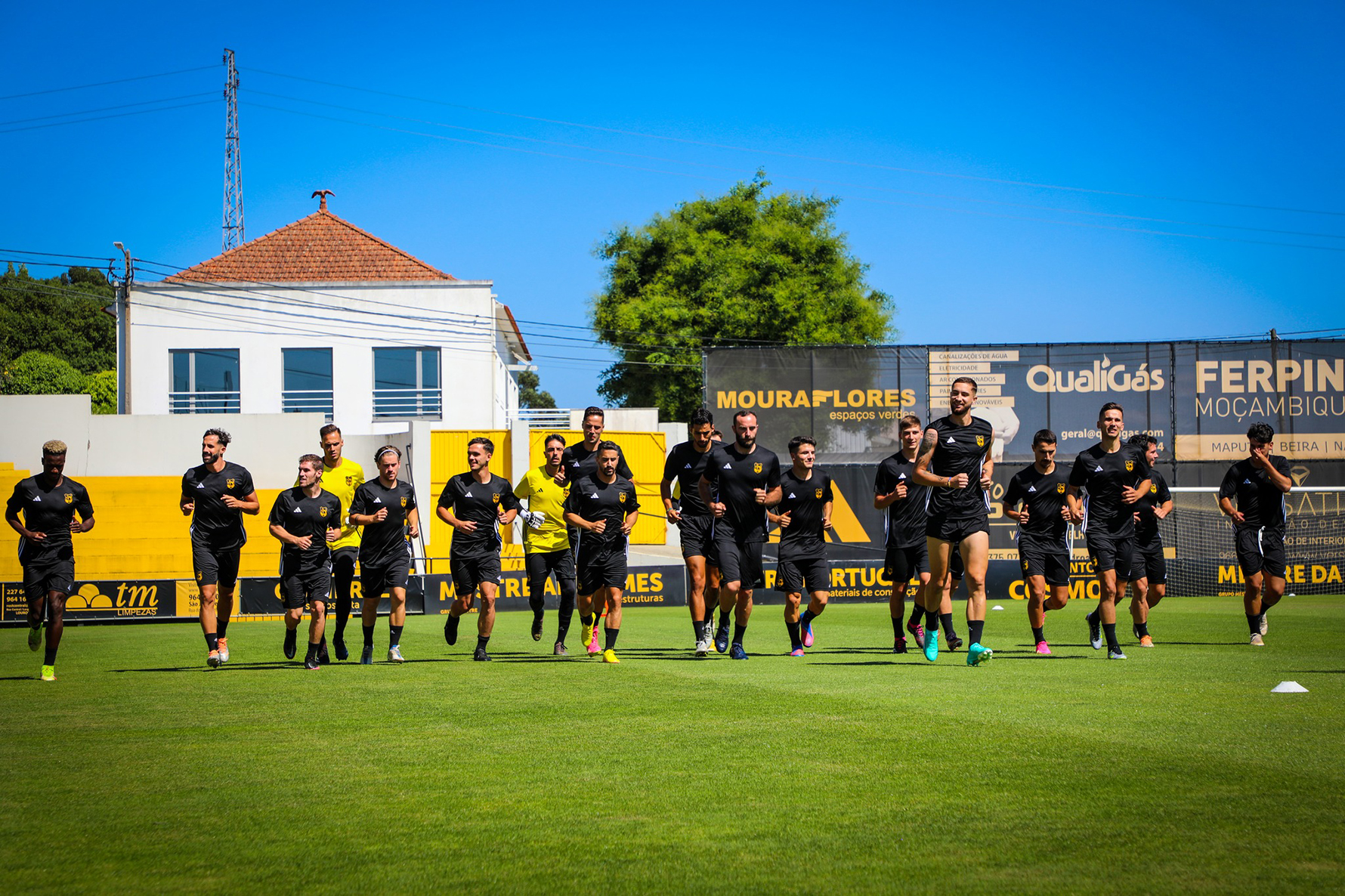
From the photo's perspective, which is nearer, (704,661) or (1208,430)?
(704,661)

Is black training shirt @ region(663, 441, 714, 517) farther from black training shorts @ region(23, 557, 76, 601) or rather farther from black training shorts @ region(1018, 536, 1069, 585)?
black training shorts @ region(23, 557, 76, 601)

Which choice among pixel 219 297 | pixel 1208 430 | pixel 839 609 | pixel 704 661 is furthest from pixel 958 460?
pixel 219 297

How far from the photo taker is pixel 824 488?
11.9 metres

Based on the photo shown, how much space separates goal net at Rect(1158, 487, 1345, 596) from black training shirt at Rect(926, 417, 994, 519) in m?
16.1

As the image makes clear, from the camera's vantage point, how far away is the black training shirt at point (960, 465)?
10000 mm

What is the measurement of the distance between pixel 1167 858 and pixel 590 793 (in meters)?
2.27

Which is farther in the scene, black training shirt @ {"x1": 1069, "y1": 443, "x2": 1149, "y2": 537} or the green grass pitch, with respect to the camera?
black training shirt @ {"x1": 1069, "y1": 443, "x2": 1149, "y2": 537}

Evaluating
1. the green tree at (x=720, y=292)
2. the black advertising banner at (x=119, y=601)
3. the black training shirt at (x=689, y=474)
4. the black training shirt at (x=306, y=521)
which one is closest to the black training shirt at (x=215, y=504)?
the black training shirt at (x=306, y=521)

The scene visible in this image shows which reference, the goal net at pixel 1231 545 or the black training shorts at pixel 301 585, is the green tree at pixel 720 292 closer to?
the goal net at pixel 1231 545

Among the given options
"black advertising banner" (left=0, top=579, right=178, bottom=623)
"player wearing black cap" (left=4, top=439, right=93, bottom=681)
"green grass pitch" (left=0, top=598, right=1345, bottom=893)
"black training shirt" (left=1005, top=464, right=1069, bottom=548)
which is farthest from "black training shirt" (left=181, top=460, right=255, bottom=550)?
"black advertising banner" (left=0, top=579, right=178, bottom=623)

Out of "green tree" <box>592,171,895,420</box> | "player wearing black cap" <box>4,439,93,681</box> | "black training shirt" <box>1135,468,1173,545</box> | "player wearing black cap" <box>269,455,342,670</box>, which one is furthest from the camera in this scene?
"green tree" <box>592,171,895,420</box>

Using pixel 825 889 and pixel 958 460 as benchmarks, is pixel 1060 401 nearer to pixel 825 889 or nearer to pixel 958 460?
pixel 958 460

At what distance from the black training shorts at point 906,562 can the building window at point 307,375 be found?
27.5 metres

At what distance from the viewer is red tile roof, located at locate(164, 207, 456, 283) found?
3822 cm
